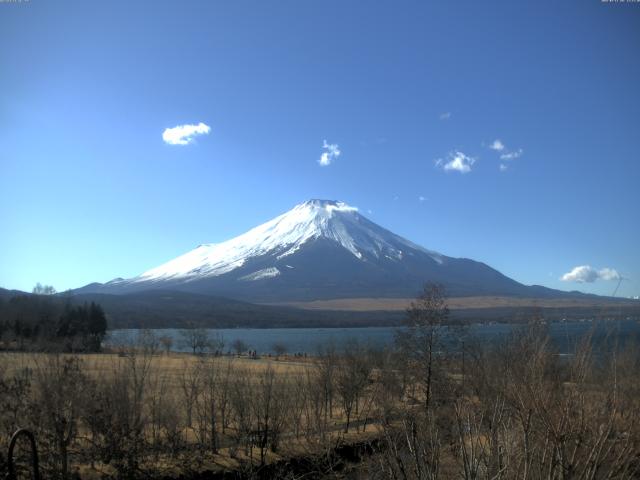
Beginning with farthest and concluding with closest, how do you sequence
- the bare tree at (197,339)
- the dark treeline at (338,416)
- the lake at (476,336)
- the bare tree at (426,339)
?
the bare tree at (197,339)
the bare tree at (426,339)
the lake at (476,336)
the dark treeline at (338,416)

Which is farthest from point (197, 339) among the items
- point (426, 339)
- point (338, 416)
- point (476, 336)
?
point (426, 339)

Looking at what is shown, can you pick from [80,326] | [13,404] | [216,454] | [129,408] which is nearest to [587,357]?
[13,404]

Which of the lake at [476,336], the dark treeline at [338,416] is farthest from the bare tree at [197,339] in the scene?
the dark treeline at [338,416]

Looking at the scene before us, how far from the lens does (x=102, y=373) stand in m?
19.3

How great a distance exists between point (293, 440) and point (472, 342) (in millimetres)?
12489

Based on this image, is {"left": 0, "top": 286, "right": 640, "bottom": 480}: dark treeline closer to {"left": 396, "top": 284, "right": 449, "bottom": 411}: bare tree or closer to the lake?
{"left": 396, "top": 284, "right": 449, "bottom": 411}: bare tree

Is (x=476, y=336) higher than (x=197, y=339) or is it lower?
higher

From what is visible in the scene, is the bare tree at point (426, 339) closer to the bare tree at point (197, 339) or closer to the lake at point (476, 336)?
the lake at point (476, 336)

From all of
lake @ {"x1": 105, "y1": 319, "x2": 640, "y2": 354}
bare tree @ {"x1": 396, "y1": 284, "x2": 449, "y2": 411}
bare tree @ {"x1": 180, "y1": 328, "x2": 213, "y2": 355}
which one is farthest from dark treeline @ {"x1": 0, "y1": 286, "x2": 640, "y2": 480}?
bare tree @ {"x1": 180, "y1": 328, "x2": 213, "y2": 355}

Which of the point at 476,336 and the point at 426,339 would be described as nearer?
the point at 426,339

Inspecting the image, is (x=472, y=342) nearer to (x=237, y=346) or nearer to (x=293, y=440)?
(x=293, y=440)

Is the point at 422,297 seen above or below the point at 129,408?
above

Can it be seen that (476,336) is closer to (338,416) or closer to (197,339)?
(338,416)

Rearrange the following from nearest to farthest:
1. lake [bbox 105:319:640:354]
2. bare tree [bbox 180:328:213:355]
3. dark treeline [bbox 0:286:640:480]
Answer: dark treeline [bbox 0:286:640:480]
lake [bbox 105:319:640:354]
bare tree [bbox 180:328:213:355]
